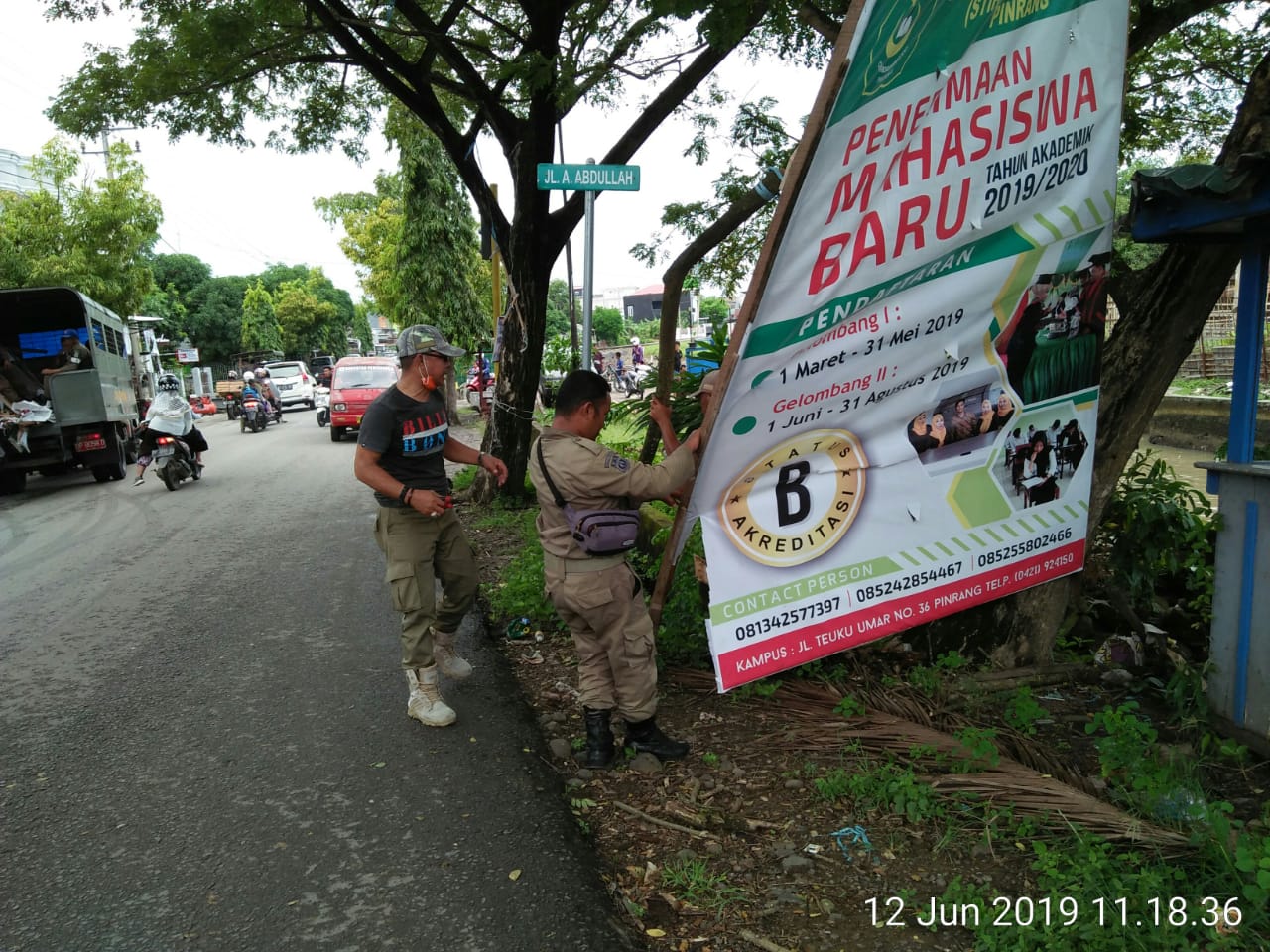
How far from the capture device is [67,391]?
1261cm

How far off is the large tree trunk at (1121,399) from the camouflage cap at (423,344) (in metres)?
2.69

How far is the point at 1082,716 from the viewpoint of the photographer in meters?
3.82

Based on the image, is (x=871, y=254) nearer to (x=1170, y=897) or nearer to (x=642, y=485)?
(x=642, y=485)

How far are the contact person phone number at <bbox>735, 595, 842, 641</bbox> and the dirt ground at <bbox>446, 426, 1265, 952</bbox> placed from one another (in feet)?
1.74

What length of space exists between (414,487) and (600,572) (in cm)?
119

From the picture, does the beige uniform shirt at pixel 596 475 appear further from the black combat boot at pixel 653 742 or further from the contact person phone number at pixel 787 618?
the black combat boot at pixel 653 742

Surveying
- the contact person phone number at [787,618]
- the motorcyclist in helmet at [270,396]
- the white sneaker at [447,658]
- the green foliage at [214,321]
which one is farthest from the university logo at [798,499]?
the green foliage at [214,321]

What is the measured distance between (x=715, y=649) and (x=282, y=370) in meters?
36.7

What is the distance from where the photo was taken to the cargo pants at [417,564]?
4055mm

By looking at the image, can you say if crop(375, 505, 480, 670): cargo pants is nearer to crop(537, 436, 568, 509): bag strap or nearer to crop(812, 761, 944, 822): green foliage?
crop(537, 436, 568, 509): bag strap

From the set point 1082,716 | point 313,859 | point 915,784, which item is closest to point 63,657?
point 313,859

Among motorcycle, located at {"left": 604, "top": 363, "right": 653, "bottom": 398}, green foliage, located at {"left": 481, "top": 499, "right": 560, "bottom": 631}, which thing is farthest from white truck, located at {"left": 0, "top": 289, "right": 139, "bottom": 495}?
motorcycle, located at {"left": 604, "top": 363, "right": 653, "bottom": 398}

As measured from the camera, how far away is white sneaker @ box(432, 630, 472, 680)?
4.64 metres

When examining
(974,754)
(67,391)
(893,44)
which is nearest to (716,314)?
(893,44)
